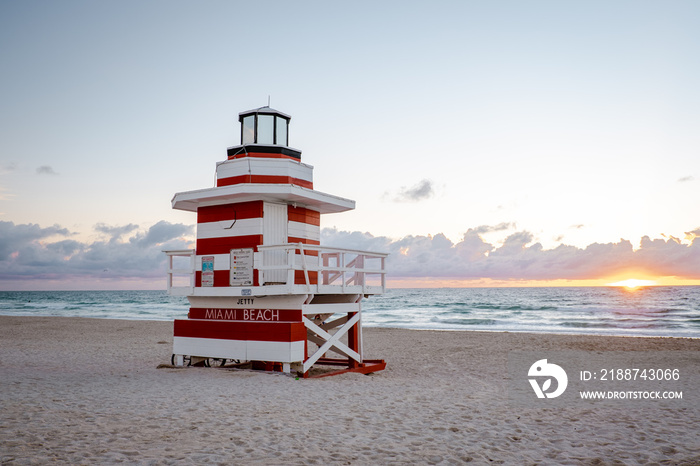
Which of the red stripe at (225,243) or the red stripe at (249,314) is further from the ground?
the red stripe at (225,243)

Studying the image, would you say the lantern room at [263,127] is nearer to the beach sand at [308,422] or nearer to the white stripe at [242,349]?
the white stripe at [242,349]

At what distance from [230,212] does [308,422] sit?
633cm

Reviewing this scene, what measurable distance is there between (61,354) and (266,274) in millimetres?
8640

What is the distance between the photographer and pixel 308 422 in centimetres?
736

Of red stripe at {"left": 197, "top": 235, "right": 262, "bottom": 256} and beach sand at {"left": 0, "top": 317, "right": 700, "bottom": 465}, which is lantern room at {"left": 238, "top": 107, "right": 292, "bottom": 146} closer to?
red stripe at {"left": 197, "top": 235, "right": 262, "bottom": 256}

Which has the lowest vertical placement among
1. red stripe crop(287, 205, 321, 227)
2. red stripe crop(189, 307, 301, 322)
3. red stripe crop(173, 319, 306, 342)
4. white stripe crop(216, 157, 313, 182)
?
red stripe crop(173, 319, 306, 342)

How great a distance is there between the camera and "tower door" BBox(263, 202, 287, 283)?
12.0 m

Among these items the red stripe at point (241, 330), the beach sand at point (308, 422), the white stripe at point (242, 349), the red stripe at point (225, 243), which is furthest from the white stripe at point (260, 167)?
the beach sand at point (308, 422)

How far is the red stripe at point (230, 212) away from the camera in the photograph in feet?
39.4

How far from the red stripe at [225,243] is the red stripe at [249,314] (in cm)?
140

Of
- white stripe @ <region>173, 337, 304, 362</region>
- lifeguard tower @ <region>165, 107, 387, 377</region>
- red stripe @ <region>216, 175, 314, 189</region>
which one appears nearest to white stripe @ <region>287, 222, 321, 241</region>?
lifeguard tower @ <region>165, 107, 387, 377</region>

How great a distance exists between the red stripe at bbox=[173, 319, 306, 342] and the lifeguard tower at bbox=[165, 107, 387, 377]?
0.07ft

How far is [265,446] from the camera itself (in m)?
6.18

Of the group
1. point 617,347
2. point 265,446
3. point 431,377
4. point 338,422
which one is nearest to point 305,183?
point 431,377
